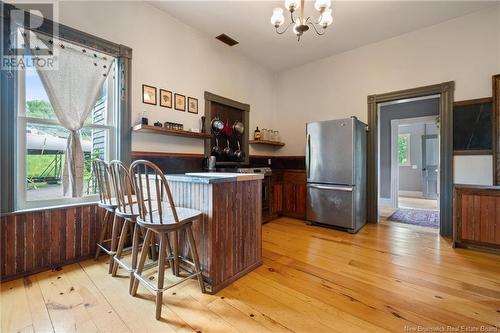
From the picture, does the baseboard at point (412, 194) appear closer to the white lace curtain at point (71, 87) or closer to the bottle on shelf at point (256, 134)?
the bottle on shelf at point (256, 134)

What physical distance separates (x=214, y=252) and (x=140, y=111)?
1894 millimetres

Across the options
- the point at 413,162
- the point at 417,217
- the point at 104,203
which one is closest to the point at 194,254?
the point at 104,203

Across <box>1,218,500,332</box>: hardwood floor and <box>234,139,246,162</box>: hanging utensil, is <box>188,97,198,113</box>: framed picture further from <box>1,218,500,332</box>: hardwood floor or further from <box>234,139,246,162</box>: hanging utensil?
<box>1,218,500,332</box>: hardwood floor

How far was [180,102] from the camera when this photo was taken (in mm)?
3033

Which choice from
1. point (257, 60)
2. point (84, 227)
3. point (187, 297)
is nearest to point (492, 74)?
point (257, 60)

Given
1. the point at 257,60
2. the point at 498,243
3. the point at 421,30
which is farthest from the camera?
the point at 257,60

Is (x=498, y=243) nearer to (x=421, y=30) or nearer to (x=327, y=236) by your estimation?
(x=327, y=236)

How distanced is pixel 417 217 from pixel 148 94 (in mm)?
4753

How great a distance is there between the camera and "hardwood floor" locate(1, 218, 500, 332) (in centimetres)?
135

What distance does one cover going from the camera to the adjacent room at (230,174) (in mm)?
1533

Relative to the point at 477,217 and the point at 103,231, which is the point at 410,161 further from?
the point at 103,231

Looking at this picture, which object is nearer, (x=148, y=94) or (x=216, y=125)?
(x=148, y=94)

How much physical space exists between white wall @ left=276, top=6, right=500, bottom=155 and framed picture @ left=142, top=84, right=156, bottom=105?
8.82 ft

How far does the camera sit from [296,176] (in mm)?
3869
